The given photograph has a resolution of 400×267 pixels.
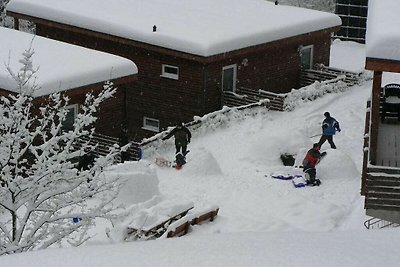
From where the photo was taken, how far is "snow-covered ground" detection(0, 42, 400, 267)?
9484mm

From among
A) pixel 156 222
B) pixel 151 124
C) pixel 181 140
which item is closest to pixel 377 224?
pixel 156 222

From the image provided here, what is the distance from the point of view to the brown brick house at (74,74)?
22.2 metres

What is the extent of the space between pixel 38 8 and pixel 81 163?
10.9 meters

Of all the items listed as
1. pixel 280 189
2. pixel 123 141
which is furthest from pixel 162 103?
pixel 280 189

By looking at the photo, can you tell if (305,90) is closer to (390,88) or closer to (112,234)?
(390,88)

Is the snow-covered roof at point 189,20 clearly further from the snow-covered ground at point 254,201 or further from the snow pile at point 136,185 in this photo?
the snow pile at point 136,185

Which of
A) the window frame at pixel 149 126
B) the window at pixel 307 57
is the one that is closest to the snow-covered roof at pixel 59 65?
the window frame at pixel 149 126

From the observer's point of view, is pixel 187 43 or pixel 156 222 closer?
pixel 156 222

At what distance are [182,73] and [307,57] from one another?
6.53m

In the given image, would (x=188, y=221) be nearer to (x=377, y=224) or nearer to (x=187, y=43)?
(x=377, y=224)

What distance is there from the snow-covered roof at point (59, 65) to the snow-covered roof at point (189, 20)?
2.40 metres

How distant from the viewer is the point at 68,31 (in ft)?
96.9

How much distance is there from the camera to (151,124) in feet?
91.9

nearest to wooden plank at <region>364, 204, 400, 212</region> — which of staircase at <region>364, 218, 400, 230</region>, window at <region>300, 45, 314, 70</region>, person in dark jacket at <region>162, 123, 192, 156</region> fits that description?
staircase at <region>364, 218, 400, 230</region>
